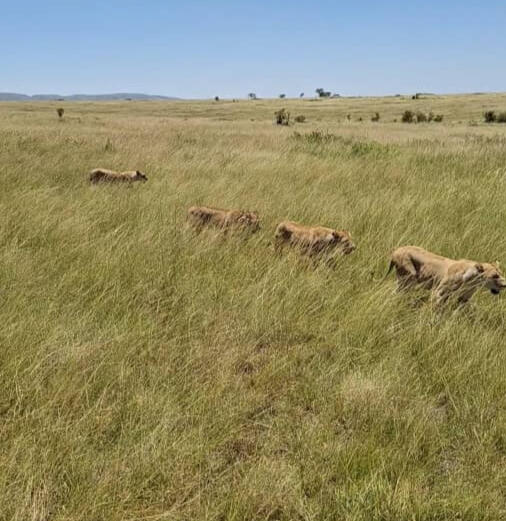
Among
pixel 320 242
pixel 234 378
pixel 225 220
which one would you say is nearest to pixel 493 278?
pixel 320 242

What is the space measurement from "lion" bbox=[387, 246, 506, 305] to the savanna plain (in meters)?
0.14

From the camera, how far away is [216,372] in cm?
283

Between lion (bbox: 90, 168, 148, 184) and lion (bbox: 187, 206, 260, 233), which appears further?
lion (bbox: 90, 168, 148, 184)

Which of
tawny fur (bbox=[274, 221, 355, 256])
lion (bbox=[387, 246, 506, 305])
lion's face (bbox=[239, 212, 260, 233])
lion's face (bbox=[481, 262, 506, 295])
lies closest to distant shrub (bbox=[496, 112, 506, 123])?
lion's face (bbox=[239, 212, 260, 233])

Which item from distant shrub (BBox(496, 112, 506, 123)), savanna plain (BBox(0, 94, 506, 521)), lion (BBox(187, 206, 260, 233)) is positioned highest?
Result: lion (BBox(187, 206, 260, 233))

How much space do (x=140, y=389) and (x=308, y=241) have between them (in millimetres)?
2808

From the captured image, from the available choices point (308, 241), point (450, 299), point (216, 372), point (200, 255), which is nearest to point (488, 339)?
point (450, 299)

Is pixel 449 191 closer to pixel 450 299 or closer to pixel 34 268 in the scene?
pixel 450 299

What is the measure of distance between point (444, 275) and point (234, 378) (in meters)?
2.19

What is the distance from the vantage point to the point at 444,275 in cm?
411

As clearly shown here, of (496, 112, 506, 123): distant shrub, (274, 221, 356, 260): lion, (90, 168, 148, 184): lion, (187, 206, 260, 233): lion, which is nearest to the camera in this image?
(274, 221, 356, 260): lion

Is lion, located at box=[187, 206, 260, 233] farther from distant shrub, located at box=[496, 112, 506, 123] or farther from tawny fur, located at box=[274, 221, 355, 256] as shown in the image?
distant shrub, located at box=[496, 112, 506, 123]

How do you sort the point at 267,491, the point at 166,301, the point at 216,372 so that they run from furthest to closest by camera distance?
the point at 166,301 → the point at 216,372 → the point at 267,491

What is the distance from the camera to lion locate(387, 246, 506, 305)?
3854 mm
